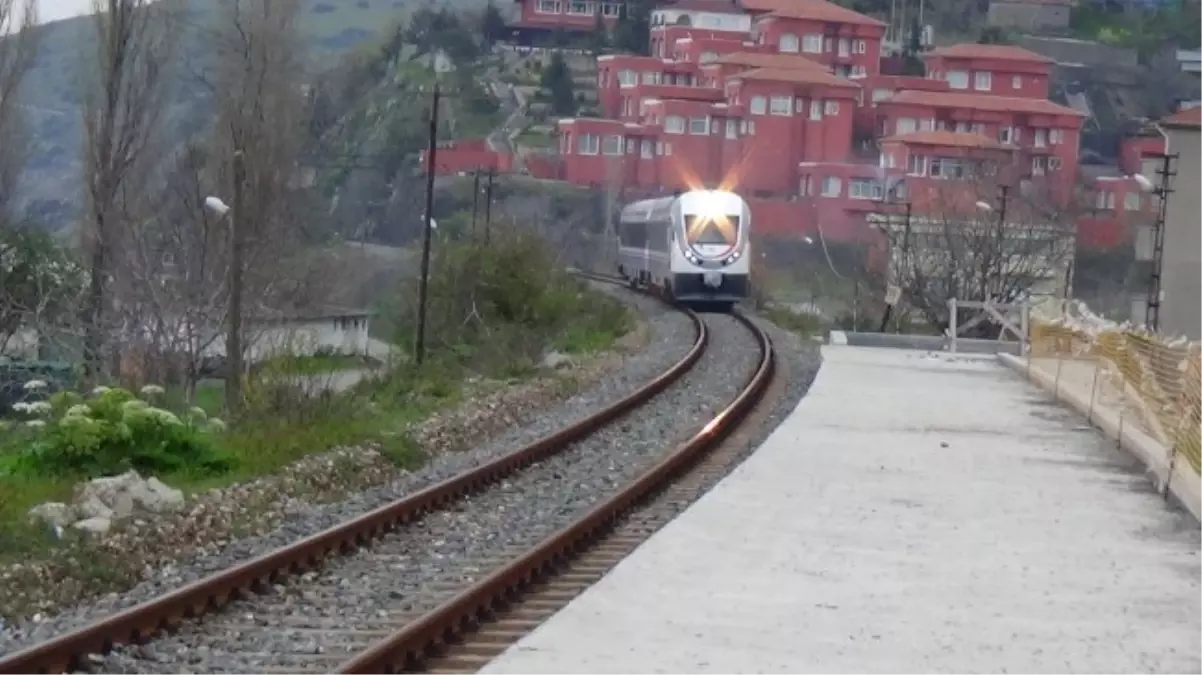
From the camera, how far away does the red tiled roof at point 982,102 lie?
338 feet

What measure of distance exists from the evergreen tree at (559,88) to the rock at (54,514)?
3894 inches

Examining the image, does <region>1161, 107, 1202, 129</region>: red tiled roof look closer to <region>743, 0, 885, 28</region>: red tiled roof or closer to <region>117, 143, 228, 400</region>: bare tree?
<region>117, 143, 228, 400</region>: bare tree

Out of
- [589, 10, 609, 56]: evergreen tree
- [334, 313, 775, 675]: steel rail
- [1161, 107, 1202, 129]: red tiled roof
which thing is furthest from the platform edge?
[589, 10, 609, 56]: evergreen tree

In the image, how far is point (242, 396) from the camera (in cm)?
2208

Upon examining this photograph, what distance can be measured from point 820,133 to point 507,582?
91.1 metres

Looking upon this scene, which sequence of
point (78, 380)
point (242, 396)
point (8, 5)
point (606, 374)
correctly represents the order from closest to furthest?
1. point (242, 396)
2. point (606, 374)
3. point (78, 380)
4. point (8, 5)

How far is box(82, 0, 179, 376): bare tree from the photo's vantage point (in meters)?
36.4

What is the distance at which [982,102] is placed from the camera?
104 m

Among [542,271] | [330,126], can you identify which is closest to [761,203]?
[330,126]

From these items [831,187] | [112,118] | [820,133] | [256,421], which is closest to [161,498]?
[256,421]

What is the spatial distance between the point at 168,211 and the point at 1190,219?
31.4 m

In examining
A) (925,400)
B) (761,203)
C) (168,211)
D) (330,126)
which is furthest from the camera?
(330,126)

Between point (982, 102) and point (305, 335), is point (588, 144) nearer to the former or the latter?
point (982, 102)

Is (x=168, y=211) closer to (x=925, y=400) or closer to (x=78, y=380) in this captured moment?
(x=78, y=380)
